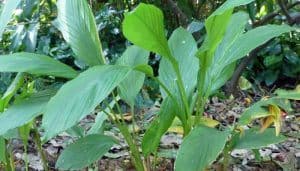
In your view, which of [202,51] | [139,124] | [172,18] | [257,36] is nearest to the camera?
[202,51]

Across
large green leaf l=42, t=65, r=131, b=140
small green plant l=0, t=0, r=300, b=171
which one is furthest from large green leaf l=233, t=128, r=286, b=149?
large green leaf l=42, t=65, r=131, b=140

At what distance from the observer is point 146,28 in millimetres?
975

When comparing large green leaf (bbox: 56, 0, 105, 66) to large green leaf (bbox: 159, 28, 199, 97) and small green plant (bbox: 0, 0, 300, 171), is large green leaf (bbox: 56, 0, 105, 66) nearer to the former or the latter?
small green plant (bbox: 0, 0, 300, 171)

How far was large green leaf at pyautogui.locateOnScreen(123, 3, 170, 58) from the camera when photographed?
0.94m

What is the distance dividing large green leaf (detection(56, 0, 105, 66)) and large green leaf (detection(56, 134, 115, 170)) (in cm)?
19

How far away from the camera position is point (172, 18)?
10.8 feet

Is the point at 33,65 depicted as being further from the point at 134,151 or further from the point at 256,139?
the point at 256,139

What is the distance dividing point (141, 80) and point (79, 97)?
1.39 feet

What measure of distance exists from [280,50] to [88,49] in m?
2.58

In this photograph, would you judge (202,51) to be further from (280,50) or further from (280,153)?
(280,50)

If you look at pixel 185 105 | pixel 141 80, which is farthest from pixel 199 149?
pixel 141 80

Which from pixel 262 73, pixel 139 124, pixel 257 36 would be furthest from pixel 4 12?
pixel 262 73

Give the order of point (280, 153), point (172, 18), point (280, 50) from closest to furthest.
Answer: point (280, 153), point (172, 18), point (280, 50)

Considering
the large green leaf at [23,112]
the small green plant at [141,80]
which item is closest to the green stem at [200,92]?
the small green plant at [141,80]
